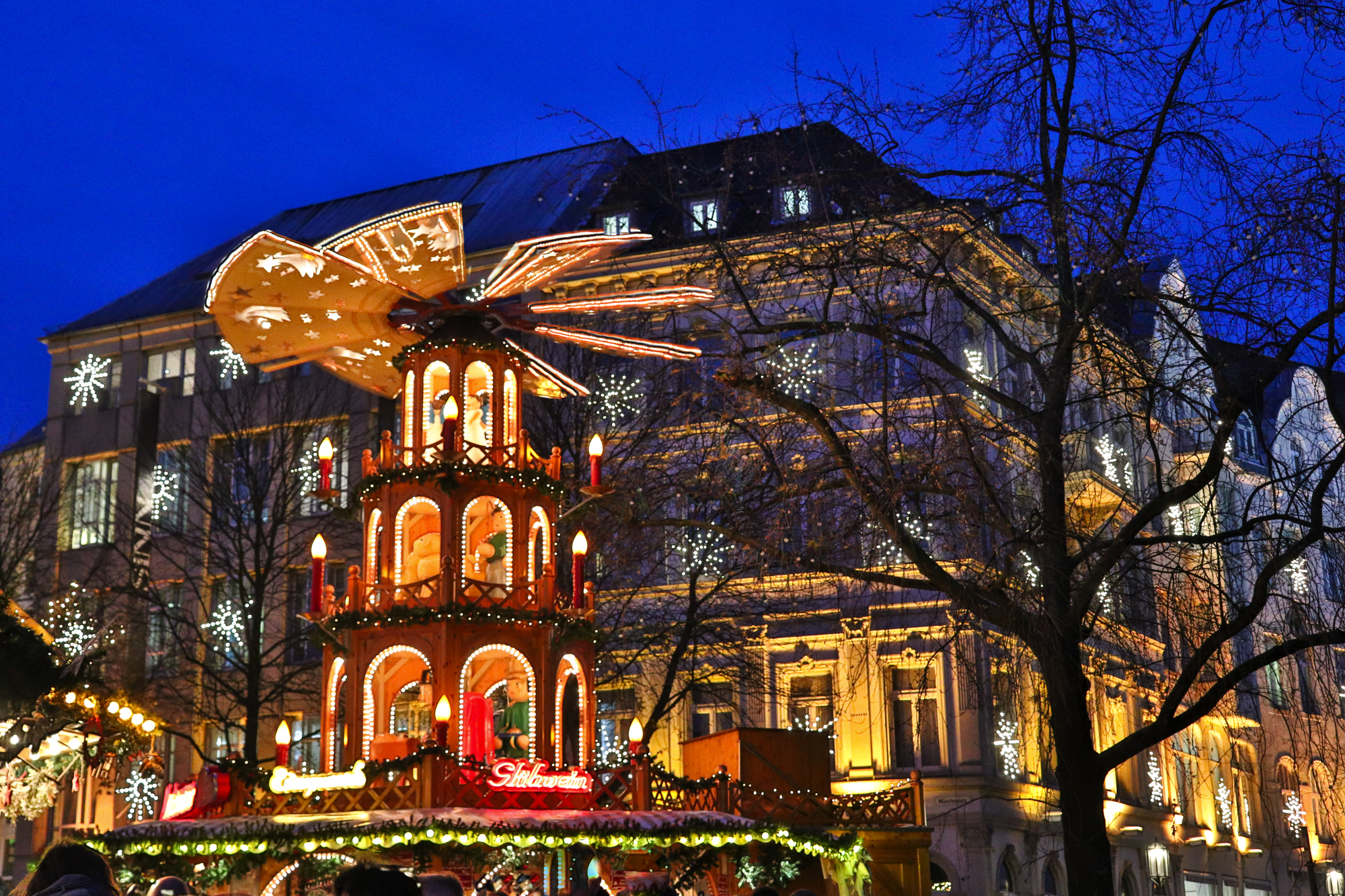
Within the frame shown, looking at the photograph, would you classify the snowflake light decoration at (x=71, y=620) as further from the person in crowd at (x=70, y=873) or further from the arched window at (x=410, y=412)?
the person in crowd at (x=70, y=873)

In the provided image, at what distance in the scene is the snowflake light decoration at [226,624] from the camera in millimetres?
35000

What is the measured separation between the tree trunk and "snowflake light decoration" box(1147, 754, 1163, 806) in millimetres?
31049

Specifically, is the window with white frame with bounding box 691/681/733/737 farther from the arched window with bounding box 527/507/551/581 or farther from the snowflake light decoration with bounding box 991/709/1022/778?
the arched window with bounding box 527/507/551/581

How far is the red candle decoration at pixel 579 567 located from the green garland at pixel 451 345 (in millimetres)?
2640

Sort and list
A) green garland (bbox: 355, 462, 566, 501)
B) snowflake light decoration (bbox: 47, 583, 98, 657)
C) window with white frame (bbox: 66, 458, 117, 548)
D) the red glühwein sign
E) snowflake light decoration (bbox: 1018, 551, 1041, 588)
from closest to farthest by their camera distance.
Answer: snowflake light decoration (bbox: 1018, 551, 1041, 588) < the red glühwein sign < green garland (bbox: 355, 462, 566, 501) < snowflake light decoration (bbox: 47, 583, 98, 657) < window with white frame (bbox: 66, 458, 117, 548)

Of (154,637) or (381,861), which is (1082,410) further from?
(154,637)

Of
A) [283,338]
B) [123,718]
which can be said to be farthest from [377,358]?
[123,718]

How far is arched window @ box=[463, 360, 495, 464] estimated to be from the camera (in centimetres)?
2108

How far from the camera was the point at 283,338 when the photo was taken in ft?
70.1

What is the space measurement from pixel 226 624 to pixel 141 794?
13.1 ft

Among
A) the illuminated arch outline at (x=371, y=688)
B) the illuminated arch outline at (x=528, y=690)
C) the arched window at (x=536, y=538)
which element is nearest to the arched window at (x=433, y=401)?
the arched window at (x=536, y=538)

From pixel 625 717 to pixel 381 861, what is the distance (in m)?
19.4

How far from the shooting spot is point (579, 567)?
67.5ft

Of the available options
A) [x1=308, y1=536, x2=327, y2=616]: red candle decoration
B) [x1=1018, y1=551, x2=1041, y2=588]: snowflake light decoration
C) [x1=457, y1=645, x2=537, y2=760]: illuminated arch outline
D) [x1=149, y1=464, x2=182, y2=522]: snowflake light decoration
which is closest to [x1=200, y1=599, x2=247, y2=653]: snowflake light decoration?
[x1=149, y1=464, x2=182, y2=522]: snowflake light decoration
